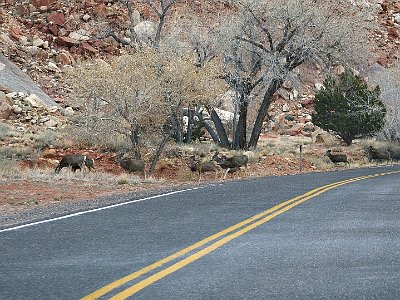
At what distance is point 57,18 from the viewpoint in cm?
6406

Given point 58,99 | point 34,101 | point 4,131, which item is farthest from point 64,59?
point 4,131

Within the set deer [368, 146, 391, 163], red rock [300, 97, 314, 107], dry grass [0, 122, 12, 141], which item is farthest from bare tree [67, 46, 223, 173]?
red rock [300, 97, 314, 107]

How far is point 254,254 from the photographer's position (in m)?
8.27

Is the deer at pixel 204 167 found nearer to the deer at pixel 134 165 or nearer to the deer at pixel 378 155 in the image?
the deer at pixel 134 165

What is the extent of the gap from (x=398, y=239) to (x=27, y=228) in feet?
17.4

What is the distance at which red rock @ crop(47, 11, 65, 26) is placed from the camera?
63719 millimetres

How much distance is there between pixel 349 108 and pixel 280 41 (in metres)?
11.6

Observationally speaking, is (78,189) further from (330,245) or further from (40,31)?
(40,31)

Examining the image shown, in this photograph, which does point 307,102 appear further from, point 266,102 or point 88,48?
point 266,102

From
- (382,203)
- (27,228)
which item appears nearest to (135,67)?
(382,203)

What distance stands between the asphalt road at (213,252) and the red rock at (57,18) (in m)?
52.3

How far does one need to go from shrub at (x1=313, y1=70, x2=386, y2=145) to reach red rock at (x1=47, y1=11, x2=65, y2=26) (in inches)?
1088

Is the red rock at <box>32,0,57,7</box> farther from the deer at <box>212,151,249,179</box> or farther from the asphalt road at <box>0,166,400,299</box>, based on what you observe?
the asphalt road at <box>0,166,400,299</box>

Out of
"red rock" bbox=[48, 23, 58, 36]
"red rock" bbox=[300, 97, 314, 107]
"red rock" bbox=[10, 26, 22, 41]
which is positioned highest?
"red rock" bbox=[48, 23, 58, 36]
